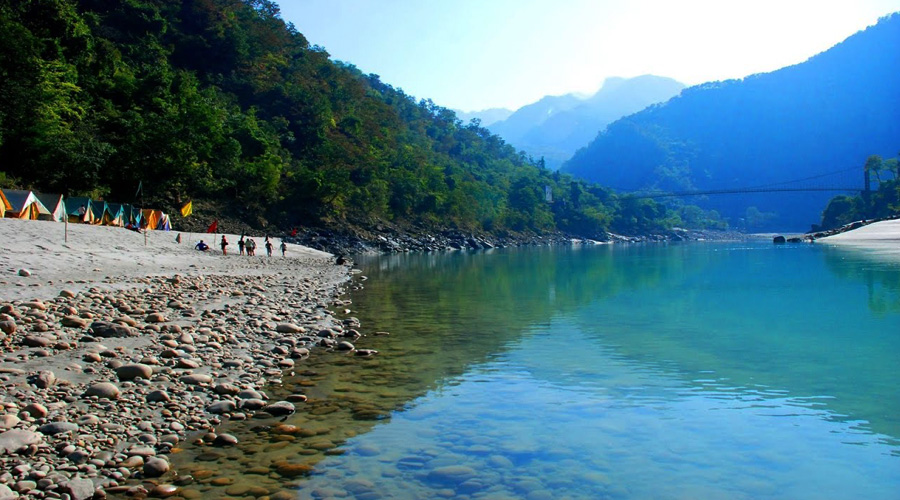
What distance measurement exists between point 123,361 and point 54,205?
26129 millimetres

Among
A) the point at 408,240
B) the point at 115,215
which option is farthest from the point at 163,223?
the point at 408,240

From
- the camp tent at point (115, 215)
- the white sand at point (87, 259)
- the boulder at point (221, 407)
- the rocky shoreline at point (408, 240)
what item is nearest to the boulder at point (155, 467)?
the boulder at point (221, 407)

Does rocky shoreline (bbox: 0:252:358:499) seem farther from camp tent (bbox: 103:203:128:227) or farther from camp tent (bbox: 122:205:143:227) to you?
camp tent (bbox: 122:205:143:227)

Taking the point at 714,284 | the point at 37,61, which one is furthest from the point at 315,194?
the point at 714,284

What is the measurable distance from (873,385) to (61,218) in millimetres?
33816

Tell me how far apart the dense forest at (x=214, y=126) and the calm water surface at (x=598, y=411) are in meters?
35.5

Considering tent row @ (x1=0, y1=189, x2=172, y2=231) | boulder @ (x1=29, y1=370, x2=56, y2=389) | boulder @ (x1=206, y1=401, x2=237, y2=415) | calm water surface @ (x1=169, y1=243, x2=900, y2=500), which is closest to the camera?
calm water surface @ (x1=169, y1=243, x2=900, y2=500)

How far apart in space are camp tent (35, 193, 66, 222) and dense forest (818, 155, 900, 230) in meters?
112

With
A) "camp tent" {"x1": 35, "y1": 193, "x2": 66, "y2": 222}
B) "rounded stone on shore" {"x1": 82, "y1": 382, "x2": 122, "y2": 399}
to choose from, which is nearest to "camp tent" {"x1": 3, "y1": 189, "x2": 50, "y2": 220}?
"camp tent" {"x1": 35, "y1": 193, "x2": 66, "y2": 222}

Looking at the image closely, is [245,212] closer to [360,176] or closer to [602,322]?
[360,176]

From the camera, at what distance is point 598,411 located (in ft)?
28.1

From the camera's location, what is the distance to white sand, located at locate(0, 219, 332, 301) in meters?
15.3

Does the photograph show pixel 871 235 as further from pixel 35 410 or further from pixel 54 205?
pixel 35 410

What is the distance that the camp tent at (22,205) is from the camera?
27.0 m
